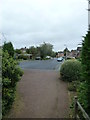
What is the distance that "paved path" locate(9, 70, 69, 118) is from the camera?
941cm

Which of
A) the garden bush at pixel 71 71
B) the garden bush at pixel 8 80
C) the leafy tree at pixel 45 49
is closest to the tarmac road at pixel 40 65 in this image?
the garden bush at pixel 71 71

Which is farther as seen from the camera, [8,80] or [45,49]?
[45,49]

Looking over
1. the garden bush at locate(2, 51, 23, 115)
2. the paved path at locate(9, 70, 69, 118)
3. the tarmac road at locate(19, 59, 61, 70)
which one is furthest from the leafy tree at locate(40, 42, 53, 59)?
the garden bush at locate(2, 51, 23, 115)

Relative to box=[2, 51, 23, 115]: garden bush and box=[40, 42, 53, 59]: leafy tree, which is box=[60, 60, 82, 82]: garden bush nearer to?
box=[2, 51, 23, 115]: garden bush

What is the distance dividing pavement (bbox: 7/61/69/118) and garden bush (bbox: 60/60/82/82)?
1.66 feet

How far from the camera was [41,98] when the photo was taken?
11461mm

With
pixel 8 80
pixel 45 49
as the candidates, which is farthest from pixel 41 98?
Result: pixel 45 49

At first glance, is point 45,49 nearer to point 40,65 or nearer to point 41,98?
point 40,65

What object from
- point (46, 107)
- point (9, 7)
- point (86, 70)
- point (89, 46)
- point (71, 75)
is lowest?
point (46, 107)

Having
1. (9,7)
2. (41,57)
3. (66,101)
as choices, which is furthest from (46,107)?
(41,57)

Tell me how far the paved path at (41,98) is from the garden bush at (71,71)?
1.73 ft

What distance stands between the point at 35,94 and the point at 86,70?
6557 mm

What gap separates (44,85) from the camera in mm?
13891

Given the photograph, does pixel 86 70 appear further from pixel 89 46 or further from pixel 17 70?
pixel 17 70
